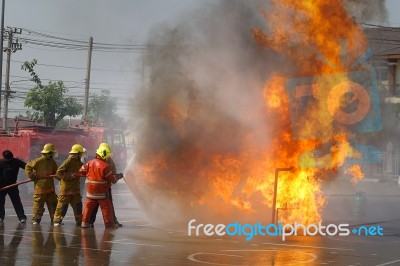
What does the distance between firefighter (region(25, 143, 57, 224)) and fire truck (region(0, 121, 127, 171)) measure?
552 inches

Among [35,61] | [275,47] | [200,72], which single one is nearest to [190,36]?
[200,72]

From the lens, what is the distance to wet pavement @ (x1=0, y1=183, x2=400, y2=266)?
1036 centimetres

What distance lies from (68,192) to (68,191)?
0.07 feet

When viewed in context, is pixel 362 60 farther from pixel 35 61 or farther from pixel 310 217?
pixel 35 61

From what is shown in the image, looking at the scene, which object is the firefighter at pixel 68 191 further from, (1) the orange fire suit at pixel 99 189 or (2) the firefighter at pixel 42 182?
(1) the orange fire suit at pixel 99 189

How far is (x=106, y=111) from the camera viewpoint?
52.5m

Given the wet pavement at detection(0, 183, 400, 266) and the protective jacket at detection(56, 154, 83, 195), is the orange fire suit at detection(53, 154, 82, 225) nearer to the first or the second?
the protective jacket at detection(56, 154, 83, 195)

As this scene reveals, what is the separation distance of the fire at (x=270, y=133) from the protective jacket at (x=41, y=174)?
2044mm

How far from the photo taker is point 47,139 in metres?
30.1

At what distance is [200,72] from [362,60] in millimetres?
3551

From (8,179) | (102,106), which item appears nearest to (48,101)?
(102,106)

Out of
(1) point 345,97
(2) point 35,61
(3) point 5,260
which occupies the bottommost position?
(3) point 5,260

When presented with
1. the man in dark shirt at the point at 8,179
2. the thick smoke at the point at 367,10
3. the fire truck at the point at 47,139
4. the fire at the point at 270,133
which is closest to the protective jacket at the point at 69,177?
the man in dark shirt at the point at 8,179

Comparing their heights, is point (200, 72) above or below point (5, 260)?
above
